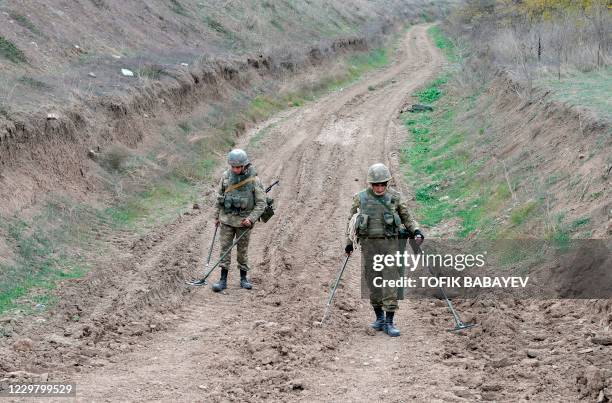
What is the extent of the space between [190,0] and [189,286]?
2340 centimetres

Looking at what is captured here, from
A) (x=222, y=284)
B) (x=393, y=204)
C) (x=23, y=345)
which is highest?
(x=393, y=204)

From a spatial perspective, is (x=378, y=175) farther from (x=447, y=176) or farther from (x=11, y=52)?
(x=11, y=52)

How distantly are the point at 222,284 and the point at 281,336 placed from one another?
234 centimetres

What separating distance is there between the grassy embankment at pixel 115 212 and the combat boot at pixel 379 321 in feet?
14.1

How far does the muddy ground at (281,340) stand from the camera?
713 cm

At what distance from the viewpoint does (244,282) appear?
10.7 metres

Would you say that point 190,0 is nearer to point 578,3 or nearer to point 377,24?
point 578,3

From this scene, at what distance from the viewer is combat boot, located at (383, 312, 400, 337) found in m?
8.79

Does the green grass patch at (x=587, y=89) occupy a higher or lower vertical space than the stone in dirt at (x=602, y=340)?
higher

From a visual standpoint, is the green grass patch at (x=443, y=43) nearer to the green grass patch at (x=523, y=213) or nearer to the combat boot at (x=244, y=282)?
the green grass patch at (x=523, y=213)

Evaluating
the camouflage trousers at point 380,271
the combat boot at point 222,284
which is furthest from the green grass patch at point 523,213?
the combat boot at point 222,284

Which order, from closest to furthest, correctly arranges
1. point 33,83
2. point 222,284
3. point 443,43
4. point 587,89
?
point 222,284 → point 33,83 → point 587,89 → point 443,43

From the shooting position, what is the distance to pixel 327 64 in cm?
3322

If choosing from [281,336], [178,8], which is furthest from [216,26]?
[281,336]
